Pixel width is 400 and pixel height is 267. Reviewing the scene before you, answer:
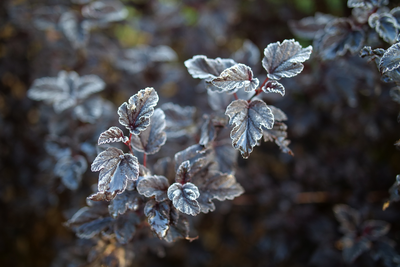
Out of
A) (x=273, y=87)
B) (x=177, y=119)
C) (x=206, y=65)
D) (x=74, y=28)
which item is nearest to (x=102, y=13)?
(x=74, y=28)

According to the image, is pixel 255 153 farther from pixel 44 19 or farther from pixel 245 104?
pixel 44 19

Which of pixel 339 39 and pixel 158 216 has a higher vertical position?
pixel 339 39

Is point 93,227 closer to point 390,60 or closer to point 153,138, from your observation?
point 153,138

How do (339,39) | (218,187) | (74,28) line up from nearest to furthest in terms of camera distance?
(218,187) < (339,39) < (74,28)

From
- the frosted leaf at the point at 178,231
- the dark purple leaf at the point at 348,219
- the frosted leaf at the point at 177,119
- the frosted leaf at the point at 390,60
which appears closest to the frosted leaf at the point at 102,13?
the frosted leaf at the point at 177,119

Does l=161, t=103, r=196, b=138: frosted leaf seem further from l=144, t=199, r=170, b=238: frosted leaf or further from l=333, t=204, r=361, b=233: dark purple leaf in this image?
l=333, t=204, r=361, b=233: dark purple leaf

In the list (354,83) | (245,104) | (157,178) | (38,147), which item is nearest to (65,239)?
(38,147)

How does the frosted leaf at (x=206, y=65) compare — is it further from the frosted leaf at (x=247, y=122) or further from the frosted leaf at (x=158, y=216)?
the frosted leaf at (x=158, y=216)
